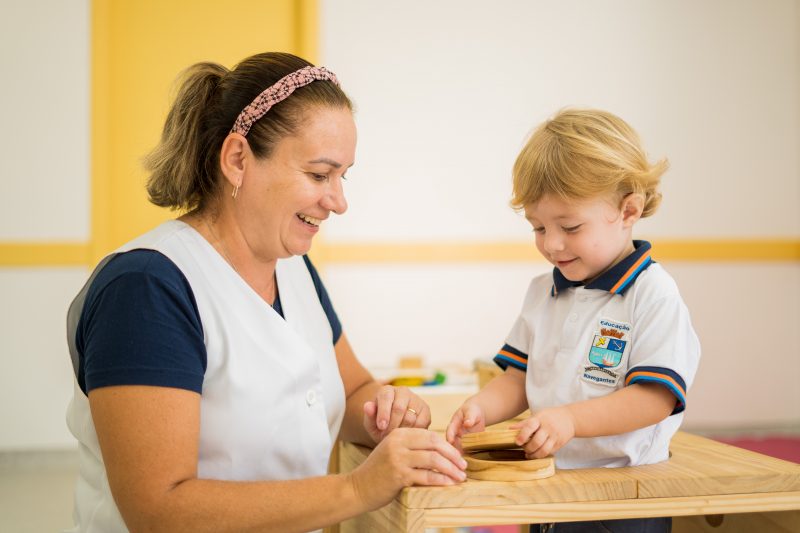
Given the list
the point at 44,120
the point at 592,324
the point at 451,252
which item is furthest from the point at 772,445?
the point at 44,120

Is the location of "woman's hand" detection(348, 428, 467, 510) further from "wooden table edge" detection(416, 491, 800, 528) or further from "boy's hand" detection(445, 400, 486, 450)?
"boy's hand" detection(445, 400, 486, 450)

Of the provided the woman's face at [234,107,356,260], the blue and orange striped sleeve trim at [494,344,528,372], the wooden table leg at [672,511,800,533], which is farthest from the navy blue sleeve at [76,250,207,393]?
the wooden table leg at [672,511,800,533]

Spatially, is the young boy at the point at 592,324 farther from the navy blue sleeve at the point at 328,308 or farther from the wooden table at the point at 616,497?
the navy blue sleeve at the point at 328,308

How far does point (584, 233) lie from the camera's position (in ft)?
5.06

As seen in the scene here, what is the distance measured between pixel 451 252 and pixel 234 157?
3768 millimetres

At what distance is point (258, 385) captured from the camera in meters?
1.42

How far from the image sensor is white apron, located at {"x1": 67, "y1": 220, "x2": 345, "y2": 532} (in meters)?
1.39

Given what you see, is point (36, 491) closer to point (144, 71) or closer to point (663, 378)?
point (144, 71)

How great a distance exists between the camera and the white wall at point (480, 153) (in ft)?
15.8

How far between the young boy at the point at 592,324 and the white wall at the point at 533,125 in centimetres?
351

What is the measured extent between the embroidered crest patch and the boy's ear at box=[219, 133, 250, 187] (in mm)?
697

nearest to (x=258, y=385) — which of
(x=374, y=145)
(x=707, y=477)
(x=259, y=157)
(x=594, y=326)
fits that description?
(x=259, y=157)

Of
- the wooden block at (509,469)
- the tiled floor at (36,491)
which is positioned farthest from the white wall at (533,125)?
the wooden block at (509,469)

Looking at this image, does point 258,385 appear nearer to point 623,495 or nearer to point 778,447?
point 623,495
